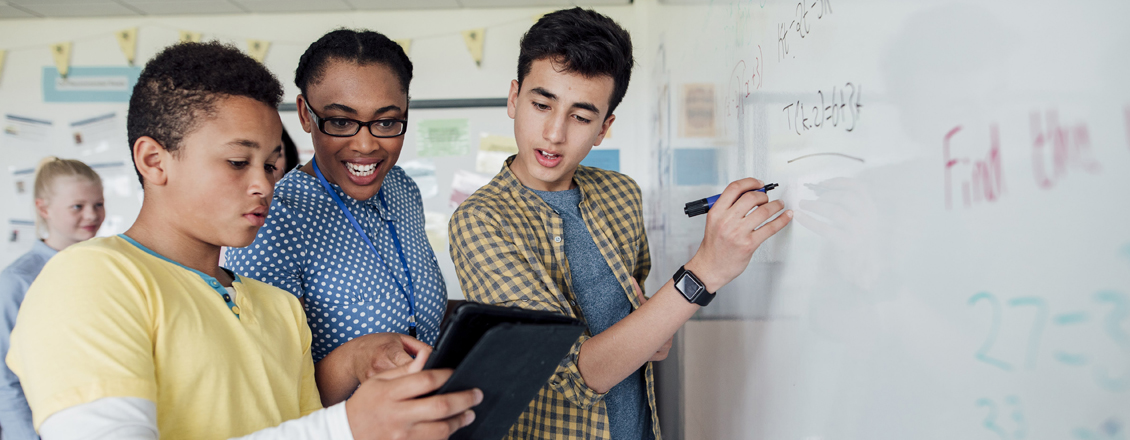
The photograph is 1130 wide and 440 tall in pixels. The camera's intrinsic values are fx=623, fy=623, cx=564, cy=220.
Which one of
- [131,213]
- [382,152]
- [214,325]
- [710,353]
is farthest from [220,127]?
[131,213]

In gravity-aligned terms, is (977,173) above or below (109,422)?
above

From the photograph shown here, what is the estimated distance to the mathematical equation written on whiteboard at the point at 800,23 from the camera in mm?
572

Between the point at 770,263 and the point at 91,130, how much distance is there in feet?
11.1

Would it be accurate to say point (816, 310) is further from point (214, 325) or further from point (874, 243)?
point (214, 325)

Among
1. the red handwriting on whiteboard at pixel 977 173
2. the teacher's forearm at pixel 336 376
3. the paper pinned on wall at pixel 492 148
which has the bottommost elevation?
the teacher's forearm at pixel 336 376

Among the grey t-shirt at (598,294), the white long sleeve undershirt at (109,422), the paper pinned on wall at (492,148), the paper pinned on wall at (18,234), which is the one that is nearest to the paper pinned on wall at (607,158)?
the paper pinned on wall at (492,148)

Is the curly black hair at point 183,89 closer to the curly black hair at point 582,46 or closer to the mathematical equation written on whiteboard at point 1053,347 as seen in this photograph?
the curly black hair at point 582,46

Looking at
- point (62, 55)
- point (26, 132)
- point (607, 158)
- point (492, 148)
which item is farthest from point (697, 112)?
point (26, 132)

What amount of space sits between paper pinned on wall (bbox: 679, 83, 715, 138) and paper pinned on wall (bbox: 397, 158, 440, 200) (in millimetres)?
1748

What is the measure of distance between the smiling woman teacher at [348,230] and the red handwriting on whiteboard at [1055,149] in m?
0.67

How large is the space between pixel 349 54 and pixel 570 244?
0.46 metres

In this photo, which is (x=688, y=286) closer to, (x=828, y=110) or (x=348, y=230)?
(x=828, y=110)

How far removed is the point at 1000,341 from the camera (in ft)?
1.07

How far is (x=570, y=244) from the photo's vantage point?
97cm
